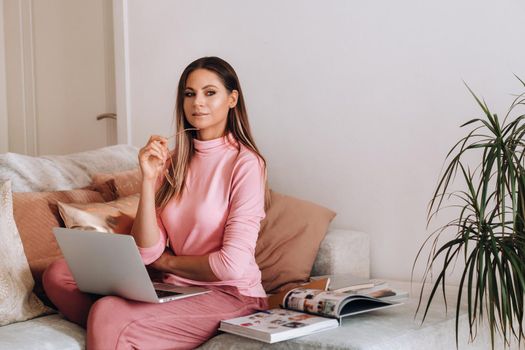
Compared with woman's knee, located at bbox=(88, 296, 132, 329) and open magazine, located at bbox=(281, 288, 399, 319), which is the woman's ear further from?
woman's knee, located at bbox=(88, 296, 132, 329)

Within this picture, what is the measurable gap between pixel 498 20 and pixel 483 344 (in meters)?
1.05

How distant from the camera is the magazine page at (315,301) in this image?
2.03m

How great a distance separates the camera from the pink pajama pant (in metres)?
1.93

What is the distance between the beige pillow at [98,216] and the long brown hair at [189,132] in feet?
0.76

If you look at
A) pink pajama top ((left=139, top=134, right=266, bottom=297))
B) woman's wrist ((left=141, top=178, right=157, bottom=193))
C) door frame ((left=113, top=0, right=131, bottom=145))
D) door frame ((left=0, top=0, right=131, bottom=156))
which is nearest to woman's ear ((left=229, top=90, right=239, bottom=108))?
pink pajama top ((left=139, top=134, right=266, bottom=297))

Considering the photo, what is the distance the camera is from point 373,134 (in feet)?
9.21

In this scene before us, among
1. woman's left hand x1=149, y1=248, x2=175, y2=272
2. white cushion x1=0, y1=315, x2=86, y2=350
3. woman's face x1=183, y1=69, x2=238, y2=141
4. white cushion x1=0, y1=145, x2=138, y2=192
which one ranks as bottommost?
white cushion x1=0, y1=315, x2=86, y2=350

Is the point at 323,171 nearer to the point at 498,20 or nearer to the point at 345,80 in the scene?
the point at 345,80

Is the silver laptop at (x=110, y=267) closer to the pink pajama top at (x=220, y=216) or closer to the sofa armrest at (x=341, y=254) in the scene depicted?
the pink pajama top at (x=220, y=216)

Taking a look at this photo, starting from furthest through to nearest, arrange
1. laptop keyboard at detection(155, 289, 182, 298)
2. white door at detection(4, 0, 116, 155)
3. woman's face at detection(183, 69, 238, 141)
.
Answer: white door at detection(4, 0, 116, 155), woman's face at detection(183, 69, 238, 141), laptop keyboard at detection(155, 289, 182, 298)

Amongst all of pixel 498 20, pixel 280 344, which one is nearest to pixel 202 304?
pixel 280 344

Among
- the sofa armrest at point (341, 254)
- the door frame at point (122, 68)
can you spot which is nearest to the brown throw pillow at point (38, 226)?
the sofa armrest at point (341, 254)

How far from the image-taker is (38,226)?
7.95ft

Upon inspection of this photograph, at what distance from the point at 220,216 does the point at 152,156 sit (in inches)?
10.4
